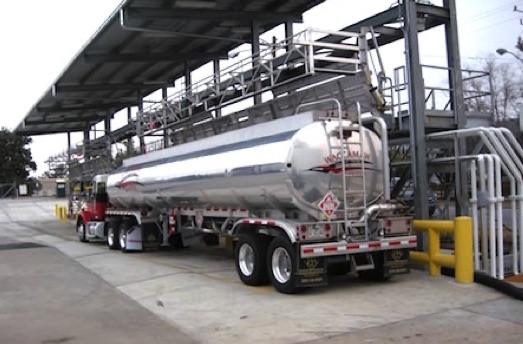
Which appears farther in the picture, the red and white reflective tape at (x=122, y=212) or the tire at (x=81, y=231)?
the tire at (x=81, y=231)

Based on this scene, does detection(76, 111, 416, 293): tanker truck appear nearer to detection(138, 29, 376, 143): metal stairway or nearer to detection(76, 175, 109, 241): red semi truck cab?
detection(138, 29, 376, 143): metal stairway

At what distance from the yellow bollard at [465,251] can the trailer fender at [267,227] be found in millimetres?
2932

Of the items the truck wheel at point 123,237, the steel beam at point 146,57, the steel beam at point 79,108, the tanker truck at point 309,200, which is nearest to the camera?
the tanker truck at point 309,200

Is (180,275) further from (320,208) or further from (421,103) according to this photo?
(421,103)

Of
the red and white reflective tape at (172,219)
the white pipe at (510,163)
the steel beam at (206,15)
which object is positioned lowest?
the red and white reflective tape at (172,219)

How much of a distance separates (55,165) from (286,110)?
91.6 ft

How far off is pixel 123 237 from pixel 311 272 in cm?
961

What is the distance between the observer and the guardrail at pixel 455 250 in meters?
9.78

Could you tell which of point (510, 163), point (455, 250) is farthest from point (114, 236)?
point (510, 163)

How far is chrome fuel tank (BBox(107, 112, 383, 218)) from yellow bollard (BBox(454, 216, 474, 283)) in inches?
62.2

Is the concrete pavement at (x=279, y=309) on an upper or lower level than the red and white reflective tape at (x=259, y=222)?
lower

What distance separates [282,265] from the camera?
32.6ft

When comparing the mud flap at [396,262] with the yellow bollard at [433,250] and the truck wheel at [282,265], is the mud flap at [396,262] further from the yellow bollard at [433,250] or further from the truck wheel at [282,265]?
the truck wheel at [282,265]

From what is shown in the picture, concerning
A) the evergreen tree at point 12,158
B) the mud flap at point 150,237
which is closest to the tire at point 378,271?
the mud flap at point 150,237
